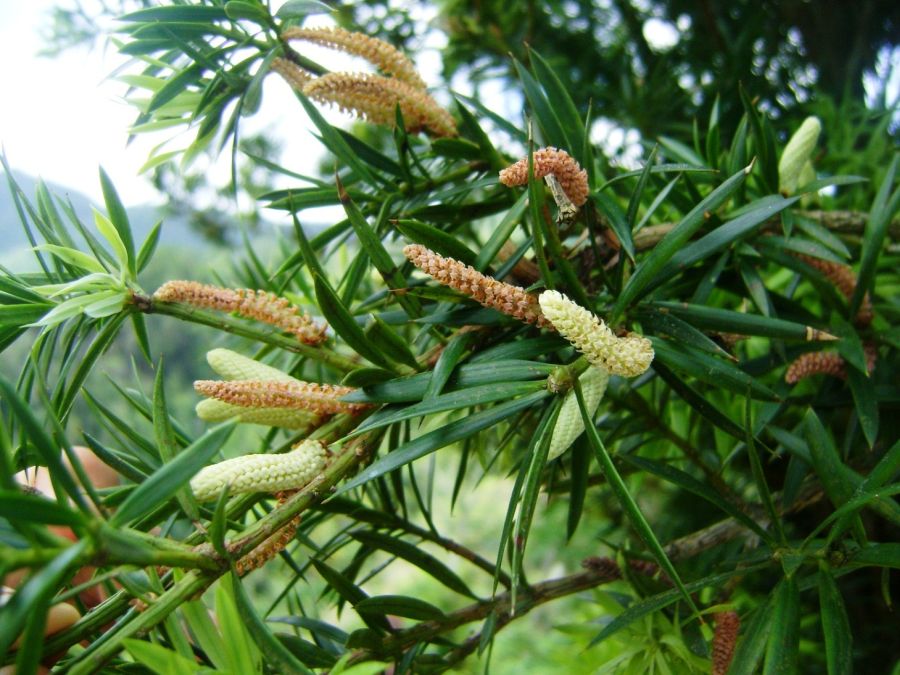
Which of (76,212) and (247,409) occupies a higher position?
(76,212)

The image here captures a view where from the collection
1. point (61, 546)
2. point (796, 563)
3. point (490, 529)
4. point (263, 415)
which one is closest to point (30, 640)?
point (61, 546)

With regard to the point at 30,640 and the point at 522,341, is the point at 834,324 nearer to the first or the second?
the point at 522,341

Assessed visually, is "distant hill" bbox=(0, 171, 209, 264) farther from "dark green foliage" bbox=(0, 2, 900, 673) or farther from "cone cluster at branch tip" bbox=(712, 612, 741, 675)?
"cone cluster at branch tip" bbox=(712, 612, 741, 675)

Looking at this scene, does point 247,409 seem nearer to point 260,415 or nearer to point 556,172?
point 260,415

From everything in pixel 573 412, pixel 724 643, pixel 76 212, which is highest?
pixel 76 212

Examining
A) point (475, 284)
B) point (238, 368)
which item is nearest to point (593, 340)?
point (475, 284)

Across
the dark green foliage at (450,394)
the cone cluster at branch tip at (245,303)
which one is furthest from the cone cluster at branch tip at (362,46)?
the cone cluster at branch tip at (245,303)
